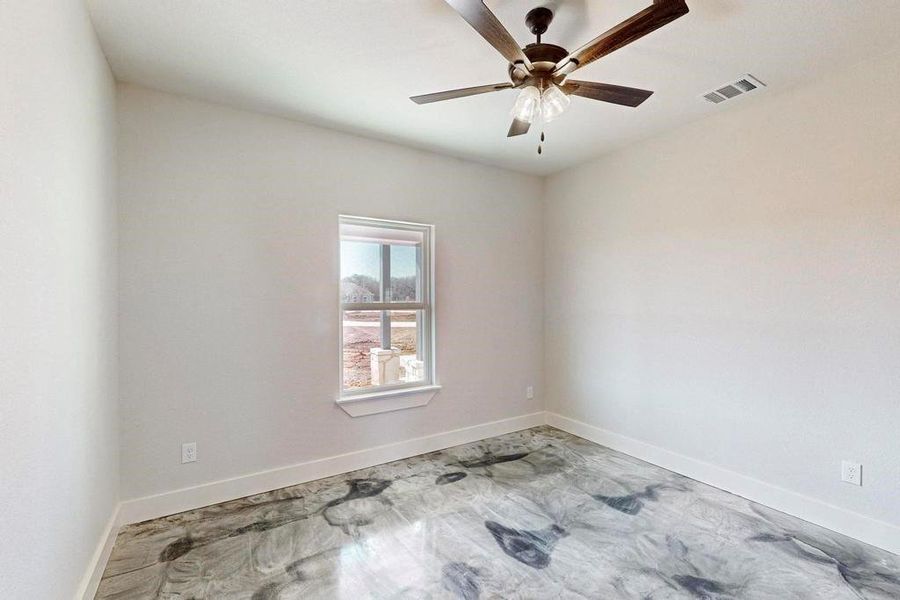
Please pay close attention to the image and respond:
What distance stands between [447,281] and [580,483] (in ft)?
6.40

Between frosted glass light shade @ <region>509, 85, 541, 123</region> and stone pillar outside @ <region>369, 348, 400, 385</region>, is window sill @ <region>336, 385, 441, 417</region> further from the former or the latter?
frosted glass light shade @ <region>509, 85, 541, 123</region>

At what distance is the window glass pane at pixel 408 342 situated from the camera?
11.7ft

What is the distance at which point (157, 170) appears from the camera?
2.53 meters

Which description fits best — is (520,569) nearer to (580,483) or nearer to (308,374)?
(580,483)

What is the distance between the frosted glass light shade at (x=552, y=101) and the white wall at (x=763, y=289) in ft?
5.18

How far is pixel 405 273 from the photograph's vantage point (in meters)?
3.60

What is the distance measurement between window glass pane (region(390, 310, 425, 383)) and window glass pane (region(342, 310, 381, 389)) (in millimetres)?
158

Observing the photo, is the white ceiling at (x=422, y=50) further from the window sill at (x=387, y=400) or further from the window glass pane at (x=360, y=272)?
the window sill at (x=387, y=400)

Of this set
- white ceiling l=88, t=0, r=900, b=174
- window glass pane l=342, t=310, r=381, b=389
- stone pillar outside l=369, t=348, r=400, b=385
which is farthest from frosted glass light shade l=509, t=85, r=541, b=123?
stone pillar outside l=369, t=348, r=400, b=385

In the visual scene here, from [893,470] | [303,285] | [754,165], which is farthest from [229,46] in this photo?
[893,470]

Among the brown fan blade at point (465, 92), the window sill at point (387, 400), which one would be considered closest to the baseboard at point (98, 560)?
the window sill at point (387, 400)

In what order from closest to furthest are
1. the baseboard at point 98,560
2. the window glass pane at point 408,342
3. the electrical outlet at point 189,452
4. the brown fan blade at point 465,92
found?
the baseboard at point 98,560 < the brown fan blade at point 465,92 < the electrical outlet at point 189,452 < the window glass pane at point 408,342

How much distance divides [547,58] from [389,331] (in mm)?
2364

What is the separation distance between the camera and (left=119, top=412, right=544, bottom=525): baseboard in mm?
2492
